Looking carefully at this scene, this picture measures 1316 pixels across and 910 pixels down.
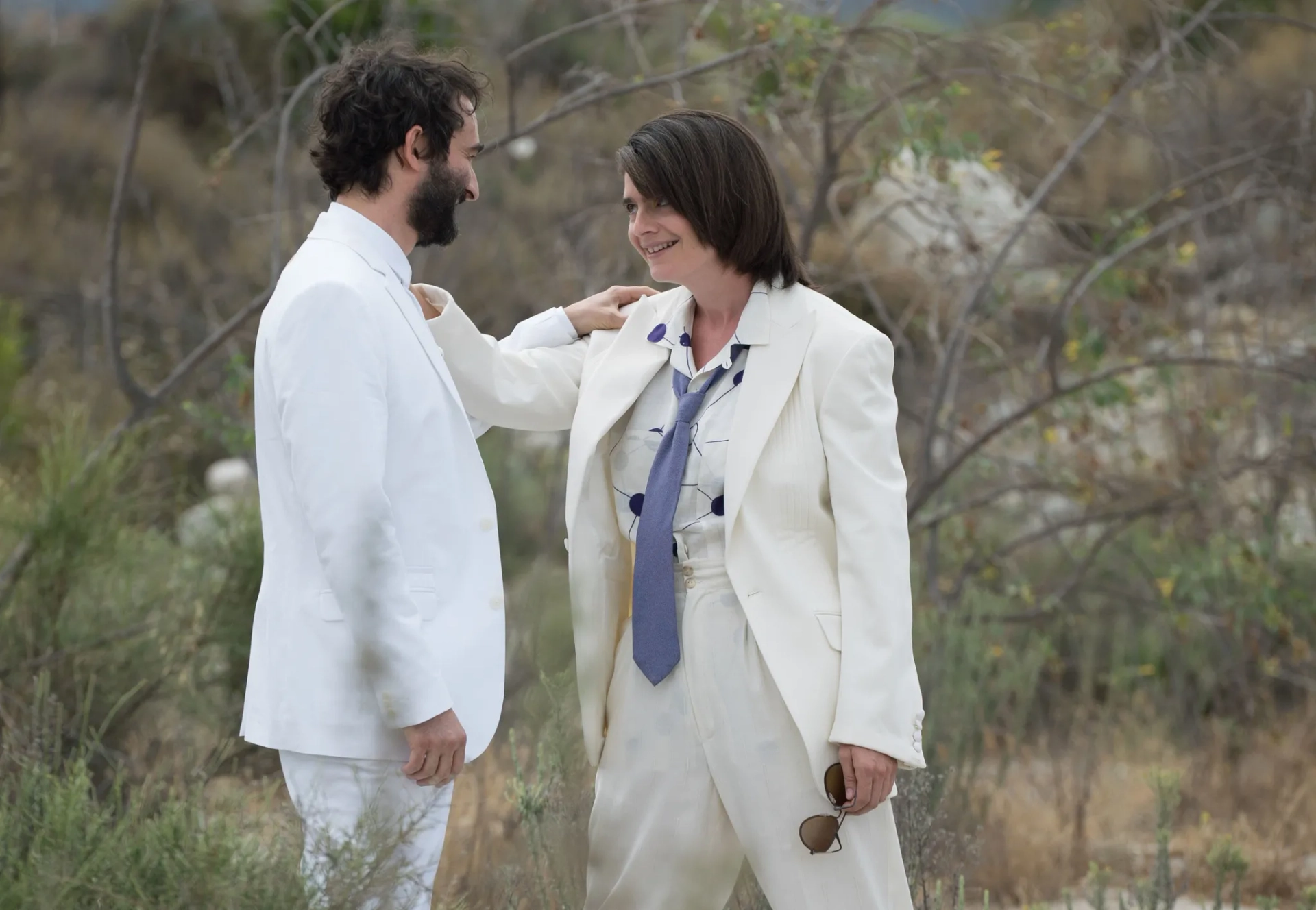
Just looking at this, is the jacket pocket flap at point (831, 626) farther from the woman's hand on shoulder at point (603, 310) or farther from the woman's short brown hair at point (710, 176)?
the woman's hand on shoulder at point (603, 310)

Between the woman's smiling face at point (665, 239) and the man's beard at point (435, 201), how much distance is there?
0.90ft

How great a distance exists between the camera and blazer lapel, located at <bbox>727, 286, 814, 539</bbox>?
91.0 inches

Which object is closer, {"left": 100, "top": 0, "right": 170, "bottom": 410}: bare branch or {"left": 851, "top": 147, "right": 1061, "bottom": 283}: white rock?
{"left": 100, "top": 0, "right": 170, "bottom": 410}: bare branch

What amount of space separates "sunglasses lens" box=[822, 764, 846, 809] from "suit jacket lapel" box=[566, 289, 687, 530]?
581mm

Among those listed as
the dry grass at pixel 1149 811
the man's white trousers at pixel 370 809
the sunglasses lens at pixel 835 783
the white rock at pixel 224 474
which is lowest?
the white rock at pixel 224 474

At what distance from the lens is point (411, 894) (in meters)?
2.04

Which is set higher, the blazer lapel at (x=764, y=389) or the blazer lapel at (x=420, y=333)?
the blazer lapel at (x=420, y=333)

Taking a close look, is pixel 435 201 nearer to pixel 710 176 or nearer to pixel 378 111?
pixel 378 111

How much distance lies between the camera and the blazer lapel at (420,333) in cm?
231

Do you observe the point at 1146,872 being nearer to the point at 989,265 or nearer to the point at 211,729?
the point at 989,265

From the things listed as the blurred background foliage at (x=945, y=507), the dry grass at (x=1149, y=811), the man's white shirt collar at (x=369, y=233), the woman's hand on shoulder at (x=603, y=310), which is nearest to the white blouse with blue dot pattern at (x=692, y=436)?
the woman's hand on shoulder at (x=603, y=310)

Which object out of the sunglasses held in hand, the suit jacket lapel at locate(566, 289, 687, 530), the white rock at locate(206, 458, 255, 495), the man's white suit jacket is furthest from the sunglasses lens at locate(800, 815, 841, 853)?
the white rock at locate(206, 458, 255, 495)

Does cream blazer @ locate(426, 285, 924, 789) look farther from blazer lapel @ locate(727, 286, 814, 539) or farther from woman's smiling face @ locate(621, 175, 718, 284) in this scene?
woman's smiling face @ locate(621, 175, 718, 284)

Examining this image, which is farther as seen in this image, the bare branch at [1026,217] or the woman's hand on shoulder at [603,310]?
the bare branch at [1026,217]
